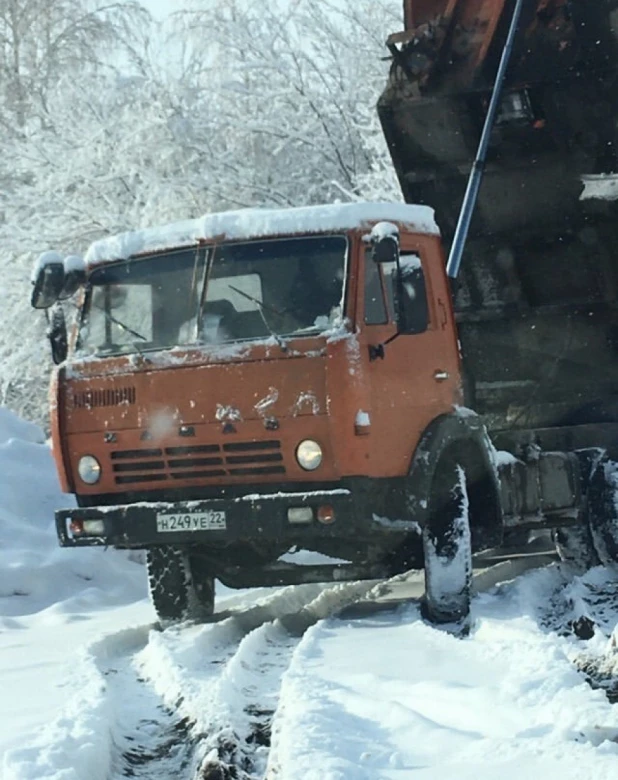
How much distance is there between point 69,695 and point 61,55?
25725mm

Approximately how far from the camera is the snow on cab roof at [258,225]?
299 inches

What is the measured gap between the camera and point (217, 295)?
7707 mm

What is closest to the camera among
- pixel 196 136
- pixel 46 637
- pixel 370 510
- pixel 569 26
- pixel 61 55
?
pixel 370 510

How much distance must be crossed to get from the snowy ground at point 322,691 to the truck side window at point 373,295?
1678 millimetres

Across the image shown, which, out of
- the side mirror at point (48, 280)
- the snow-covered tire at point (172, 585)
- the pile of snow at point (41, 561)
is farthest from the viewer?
the pile of snow at point (41, 561)

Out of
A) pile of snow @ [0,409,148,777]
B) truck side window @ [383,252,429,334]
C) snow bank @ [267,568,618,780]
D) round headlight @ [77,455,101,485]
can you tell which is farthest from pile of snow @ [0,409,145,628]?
snow bank @ [267,568,618,780]

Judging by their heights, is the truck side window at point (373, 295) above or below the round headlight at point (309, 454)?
above

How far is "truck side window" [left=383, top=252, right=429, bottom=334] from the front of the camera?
24.8 feet

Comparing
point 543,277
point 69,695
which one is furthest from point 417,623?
Answer: point 543,277

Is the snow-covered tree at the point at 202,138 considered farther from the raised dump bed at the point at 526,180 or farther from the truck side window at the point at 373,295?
the truck side window at the point at 373,295

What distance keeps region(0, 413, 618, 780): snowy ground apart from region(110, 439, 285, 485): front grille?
0.89 meters

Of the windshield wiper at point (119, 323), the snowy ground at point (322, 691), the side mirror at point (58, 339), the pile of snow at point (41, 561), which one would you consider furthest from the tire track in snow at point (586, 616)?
the pile of snow at point (41, 561)

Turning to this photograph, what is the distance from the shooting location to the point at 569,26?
9.56m

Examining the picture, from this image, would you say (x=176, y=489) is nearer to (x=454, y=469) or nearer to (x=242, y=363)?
(x=242, y=363)
